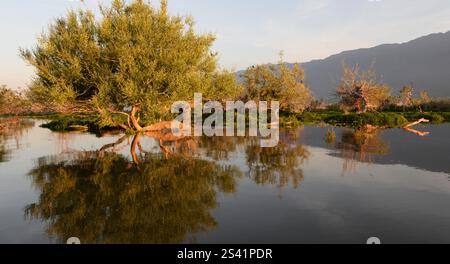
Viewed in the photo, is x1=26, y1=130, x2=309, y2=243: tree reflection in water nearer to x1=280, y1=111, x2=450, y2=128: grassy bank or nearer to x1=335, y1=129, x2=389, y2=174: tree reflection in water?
x1=335, y1=129, x2=389, y2=174: tree reflection in water

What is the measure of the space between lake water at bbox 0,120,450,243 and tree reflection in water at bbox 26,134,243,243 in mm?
35

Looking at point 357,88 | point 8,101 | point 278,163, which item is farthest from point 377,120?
point 8,101

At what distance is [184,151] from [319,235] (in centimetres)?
1351

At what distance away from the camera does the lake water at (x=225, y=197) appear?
7.18 m

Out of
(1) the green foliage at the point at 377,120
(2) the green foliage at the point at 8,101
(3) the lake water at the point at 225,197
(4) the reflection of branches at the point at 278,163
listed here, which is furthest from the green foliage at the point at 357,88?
(2) the green foliage at the point at 8,101

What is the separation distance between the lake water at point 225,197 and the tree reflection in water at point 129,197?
0.03m

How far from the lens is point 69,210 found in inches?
348

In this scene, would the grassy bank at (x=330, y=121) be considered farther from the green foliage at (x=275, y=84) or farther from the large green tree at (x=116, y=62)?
the large green tree at (x=116, y=62)

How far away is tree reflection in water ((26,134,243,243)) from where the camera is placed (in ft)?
23.9

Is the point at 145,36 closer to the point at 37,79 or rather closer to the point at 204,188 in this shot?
the point at 37,79

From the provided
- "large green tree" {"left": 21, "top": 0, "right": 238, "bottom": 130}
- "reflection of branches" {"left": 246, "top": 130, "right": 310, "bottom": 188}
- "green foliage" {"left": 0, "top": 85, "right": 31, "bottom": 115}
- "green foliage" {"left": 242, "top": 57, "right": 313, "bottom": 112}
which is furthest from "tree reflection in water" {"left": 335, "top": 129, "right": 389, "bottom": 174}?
"green foliage" {"left": 0, "top": 85, "right": 31, "bottom": 115}

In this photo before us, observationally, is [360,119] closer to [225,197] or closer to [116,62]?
[116,62]

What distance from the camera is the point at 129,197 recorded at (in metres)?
9.92
